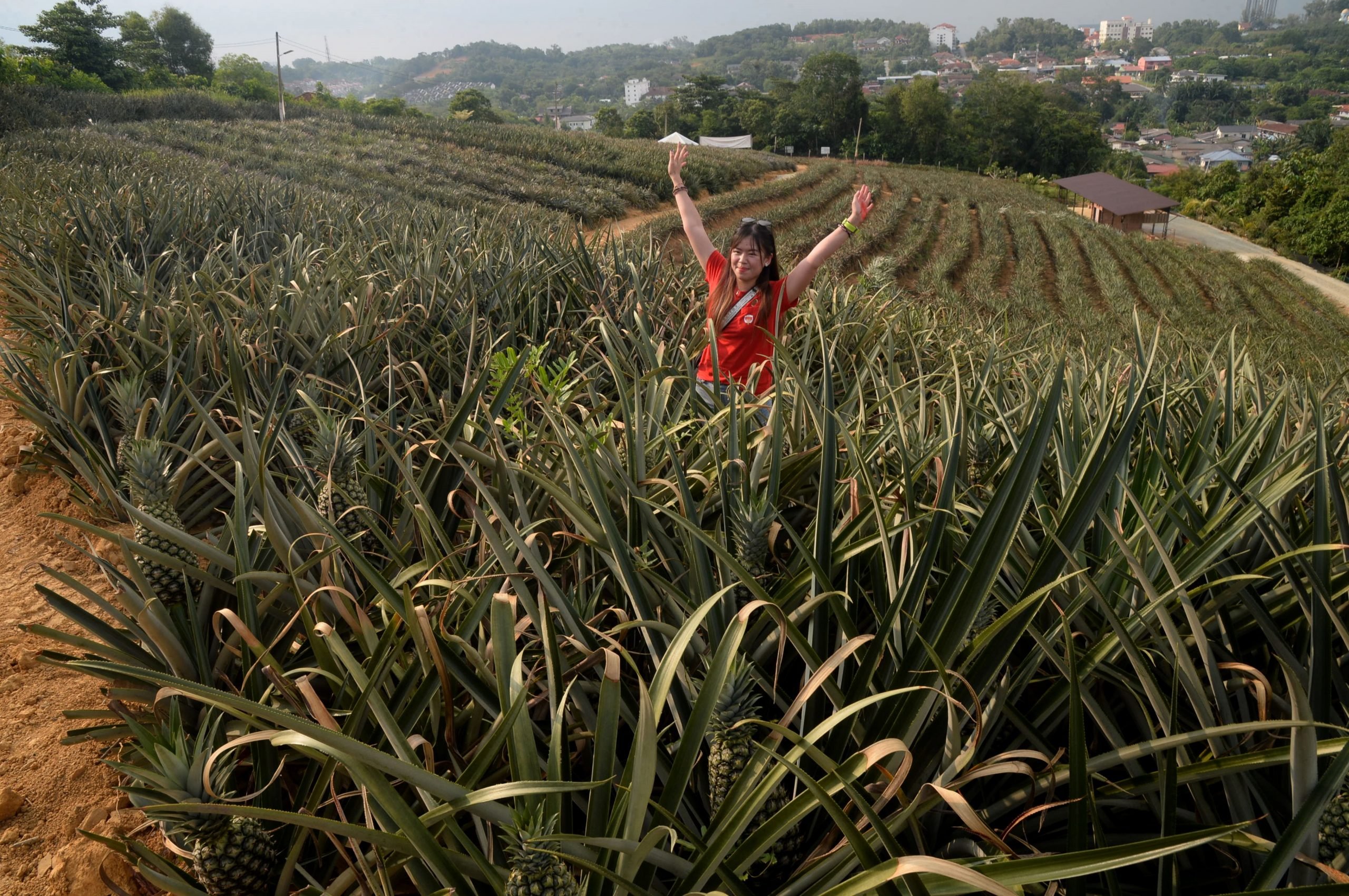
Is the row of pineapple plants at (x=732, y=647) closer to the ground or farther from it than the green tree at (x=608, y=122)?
closer to the ground

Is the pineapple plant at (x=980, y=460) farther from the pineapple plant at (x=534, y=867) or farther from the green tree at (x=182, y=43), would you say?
the green tree at (x=182, y=43)

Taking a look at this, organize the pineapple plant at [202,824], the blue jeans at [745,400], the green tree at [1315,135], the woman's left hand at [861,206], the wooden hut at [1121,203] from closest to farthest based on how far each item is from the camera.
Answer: the pineapple plant at [202,824] < the blue jeans at [745,400] < the woman's left hand at [861,206] < the wooden hut at [1121,203] < the green tree at [1315,135]

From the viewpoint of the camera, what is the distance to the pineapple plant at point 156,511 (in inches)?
58.3

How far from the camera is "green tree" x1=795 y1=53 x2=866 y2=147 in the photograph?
74500mm

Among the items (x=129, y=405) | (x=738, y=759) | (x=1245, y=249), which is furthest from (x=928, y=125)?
(x=738, y=759)

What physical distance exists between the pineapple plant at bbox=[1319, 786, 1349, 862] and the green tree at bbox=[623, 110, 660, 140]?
82165 millimetres

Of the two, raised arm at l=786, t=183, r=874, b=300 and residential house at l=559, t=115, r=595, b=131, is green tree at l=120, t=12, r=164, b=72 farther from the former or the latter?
raised arm at l=786, t=183, r=874, b=300

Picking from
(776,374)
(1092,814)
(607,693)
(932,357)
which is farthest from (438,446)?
(932,357)

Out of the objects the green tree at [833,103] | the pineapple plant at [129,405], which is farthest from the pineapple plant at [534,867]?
the green tree at [833,103]

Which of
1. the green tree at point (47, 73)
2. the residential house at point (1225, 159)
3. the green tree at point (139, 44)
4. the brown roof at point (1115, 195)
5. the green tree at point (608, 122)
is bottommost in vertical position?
the brown roof at point (1115, 195)

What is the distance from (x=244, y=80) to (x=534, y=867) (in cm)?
12793

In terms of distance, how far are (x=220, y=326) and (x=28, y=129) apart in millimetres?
16849

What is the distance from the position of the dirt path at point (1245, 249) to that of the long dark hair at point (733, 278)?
32609 mm

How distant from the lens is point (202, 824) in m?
0.97
